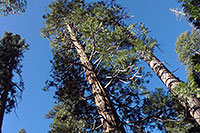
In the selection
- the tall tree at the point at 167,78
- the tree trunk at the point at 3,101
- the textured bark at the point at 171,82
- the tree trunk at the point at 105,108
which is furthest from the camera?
Result: the tree trunk at the point at 3,101

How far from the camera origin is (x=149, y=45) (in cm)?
378

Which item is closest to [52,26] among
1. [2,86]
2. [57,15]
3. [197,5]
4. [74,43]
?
[57,15]

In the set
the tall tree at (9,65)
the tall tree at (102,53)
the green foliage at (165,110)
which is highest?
the tall tree at (9,65)

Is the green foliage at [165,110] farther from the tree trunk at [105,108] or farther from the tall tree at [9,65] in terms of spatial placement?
the tall tree at [9,65]

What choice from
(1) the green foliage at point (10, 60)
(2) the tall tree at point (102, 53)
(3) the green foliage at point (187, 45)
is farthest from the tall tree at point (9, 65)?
(3) the green foliage at point (187, 45)

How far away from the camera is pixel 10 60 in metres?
11.2

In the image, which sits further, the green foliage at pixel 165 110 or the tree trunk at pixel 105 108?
the green foliage at pixel 165 110

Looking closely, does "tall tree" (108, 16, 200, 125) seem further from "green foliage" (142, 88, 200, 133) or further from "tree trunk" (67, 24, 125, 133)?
"tree trunk" (67, 24, 125, 133)

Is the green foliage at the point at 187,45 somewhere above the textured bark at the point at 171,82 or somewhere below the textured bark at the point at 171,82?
above

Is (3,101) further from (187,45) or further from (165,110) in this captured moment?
(187,45)

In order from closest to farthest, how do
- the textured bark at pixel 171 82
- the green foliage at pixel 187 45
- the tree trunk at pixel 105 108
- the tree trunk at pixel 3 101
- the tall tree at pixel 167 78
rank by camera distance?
the tree trunk at pixel 105 108 → the tall tree at pixel 167 78 → the textured bark at pixel 171 82 → the tree trunk at pixel 3 101 → the green foliage at pixel 187 45

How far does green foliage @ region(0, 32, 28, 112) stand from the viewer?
9.52 meters

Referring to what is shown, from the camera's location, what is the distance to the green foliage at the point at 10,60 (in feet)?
31.2

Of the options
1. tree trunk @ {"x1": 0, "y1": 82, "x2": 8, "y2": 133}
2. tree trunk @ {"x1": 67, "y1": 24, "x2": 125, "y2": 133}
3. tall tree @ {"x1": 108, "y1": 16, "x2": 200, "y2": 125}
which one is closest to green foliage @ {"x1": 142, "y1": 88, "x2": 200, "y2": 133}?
tall tree @ {"x1": 108, "y1": 16, "x2": 200, "y2": 125}
